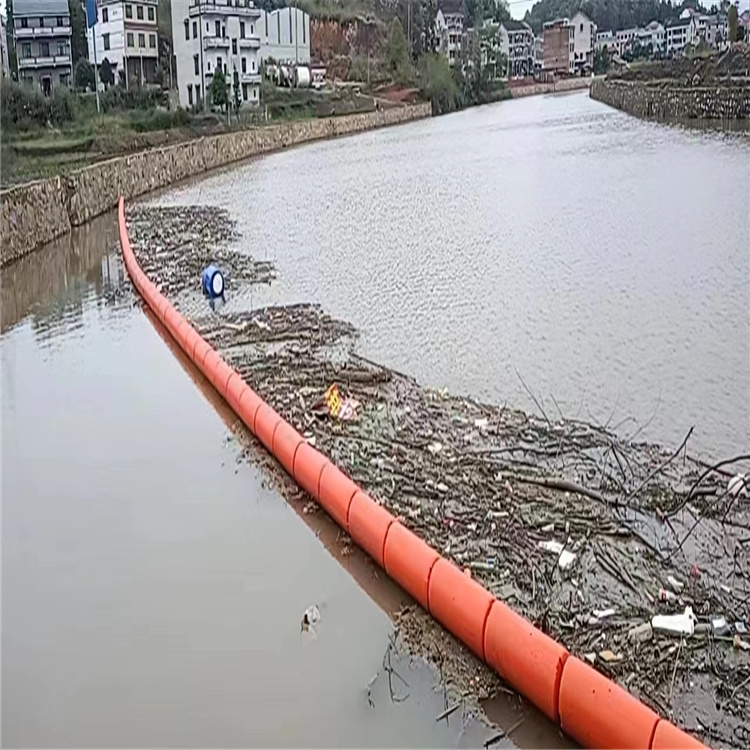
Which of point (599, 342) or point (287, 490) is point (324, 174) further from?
point (287, 490)

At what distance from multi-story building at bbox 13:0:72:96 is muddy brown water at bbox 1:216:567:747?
3799 cm

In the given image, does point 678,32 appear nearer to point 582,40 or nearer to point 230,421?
point 582,40

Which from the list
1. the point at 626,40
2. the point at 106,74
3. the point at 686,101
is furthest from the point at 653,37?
the point at 106,74

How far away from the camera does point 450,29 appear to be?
99.9 m

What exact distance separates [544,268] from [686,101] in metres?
41.5

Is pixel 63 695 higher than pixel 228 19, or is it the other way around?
pixel 228 19

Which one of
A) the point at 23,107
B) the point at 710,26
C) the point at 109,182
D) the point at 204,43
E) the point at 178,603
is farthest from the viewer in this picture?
the point at 710,26

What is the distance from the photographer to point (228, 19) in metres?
51.6

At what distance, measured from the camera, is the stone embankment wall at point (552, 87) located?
3691 inches

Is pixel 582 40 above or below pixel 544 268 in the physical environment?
above

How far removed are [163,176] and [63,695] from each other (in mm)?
29460

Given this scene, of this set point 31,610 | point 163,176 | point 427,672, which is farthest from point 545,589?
point 163,176

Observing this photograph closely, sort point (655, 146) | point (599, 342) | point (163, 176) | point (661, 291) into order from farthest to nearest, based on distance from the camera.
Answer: point (655, 146)
point (163, 176)
point (661, 291)
point (599, 342)

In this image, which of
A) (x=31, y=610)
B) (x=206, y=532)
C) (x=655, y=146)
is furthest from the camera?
(x=655, y=146)
